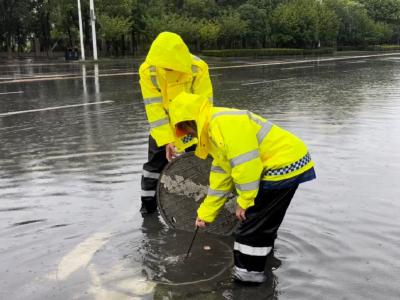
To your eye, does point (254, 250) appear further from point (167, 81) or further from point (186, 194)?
point (167, 81)

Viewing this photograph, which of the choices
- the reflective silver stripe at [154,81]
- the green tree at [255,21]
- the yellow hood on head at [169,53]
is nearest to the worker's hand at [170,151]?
the reflective silver stripe at [154,81]

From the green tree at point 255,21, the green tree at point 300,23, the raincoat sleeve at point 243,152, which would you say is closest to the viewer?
the raincoat sleeve at point 243,152

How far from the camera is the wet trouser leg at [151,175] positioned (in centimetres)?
479

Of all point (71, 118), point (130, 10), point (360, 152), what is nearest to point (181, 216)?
point (360, 152)

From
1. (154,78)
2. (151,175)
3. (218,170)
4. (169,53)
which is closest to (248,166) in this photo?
(218,170)

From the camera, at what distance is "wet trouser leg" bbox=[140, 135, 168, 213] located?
479cm

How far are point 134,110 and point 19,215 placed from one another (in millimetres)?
6914

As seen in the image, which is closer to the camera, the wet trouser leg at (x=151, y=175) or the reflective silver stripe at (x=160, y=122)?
the reflective silver stripe at (x=160, y=122)

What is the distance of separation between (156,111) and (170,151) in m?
0.37

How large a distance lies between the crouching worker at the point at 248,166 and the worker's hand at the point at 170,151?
3.85 feet

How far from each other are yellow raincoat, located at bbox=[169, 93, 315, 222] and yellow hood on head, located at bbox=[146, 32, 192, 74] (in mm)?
867

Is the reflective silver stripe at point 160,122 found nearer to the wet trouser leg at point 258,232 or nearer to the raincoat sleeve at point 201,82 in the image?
the raincoat sleeve at point 201,82

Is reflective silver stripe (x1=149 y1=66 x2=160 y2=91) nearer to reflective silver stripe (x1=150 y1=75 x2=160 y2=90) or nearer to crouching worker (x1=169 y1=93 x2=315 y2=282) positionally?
reflective silver stripe (x1=150 y1=75 x2=160 y2=90)

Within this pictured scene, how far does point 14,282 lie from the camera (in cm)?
360
